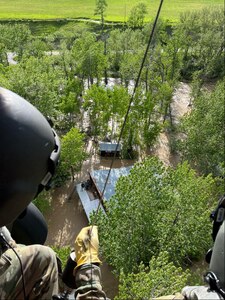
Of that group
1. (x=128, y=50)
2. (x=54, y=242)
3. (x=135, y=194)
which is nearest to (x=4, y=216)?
(x=135, y=194)

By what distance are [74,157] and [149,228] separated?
8406 millimetres

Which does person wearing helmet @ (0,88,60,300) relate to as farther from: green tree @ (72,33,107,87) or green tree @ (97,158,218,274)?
green tree @ (72,33,107,87)

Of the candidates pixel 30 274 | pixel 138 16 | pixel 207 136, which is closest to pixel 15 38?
pixel 138 16

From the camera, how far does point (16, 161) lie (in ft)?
18.7

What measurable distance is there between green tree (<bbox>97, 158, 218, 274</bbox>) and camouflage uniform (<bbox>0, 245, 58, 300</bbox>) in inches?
321

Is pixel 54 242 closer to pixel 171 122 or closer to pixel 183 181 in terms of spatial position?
pixel 183 181

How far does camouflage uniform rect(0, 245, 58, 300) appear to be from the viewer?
22.9ft

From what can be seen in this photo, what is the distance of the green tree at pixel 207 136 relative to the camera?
72.9 feet

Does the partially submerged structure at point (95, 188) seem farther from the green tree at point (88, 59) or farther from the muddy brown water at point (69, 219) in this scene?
the green tree at point (88, 59)

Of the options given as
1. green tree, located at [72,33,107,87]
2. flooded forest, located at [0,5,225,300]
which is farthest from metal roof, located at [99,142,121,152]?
green tree, located at [72,33,107,87]

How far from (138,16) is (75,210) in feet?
109

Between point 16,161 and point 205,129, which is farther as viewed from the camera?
point 205,129

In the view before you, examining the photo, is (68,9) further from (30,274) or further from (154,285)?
(30,274)

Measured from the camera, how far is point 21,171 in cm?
579
